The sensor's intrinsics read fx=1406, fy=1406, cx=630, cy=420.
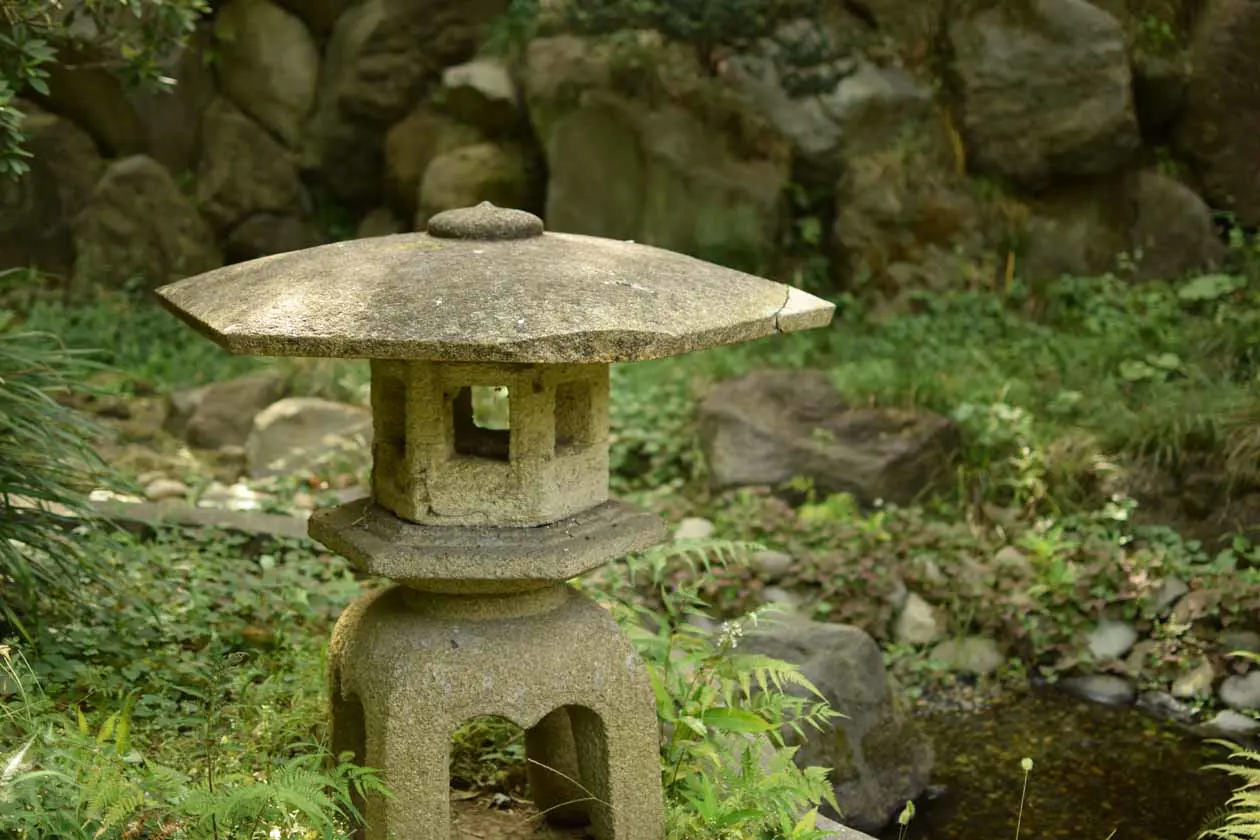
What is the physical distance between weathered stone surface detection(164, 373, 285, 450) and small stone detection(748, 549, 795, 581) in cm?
309

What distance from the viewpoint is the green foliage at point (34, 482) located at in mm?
4566

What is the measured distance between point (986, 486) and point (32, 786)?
5.26 meters

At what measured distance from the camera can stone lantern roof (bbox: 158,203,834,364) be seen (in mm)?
3121

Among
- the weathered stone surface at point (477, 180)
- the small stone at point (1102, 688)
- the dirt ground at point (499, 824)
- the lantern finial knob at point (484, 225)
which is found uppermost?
the lantern finial knob at point (484, 225)

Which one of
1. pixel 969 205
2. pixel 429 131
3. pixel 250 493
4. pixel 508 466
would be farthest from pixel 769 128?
pixel 508 466

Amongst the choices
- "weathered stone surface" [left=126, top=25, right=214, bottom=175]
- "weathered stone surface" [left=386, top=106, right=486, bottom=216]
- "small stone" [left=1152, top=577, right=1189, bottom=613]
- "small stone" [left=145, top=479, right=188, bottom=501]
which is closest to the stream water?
"small stone" [left=1152, top=577, right=1189, bottom=613]

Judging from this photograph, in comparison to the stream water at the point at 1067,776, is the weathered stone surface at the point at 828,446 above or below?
above

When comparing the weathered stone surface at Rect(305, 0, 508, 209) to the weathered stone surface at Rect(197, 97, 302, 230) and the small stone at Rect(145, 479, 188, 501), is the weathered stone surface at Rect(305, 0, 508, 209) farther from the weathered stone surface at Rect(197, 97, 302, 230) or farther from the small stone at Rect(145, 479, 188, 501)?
the small stone at Rect(145, 479, 188, 501)

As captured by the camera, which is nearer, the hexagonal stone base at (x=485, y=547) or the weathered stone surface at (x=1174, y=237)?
the hexagonal stone base at (x=485, y=547)

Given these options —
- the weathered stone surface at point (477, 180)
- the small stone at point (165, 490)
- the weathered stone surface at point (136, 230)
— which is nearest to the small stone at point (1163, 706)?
the small stone at point (165, 490)

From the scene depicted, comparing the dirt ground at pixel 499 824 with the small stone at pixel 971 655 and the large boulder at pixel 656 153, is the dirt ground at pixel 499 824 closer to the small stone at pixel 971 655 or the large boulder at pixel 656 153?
the small stone at pixel 971 655

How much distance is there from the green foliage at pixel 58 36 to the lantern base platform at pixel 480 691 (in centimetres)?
195

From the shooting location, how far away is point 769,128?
9.44 m

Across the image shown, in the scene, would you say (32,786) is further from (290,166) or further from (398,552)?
(290,166)
